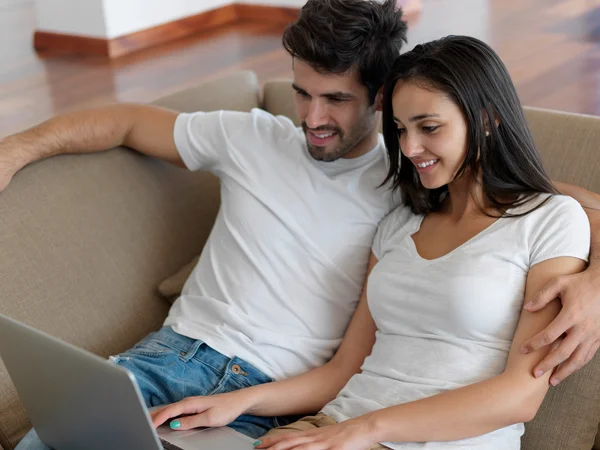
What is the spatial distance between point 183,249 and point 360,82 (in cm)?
65

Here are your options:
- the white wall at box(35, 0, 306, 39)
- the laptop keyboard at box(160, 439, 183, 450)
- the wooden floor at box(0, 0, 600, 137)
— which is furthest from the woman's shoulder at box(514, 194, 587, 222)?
the white wall at box(35, 0, 306, 39)

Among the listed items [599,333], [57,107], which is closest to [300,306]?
[599,333]

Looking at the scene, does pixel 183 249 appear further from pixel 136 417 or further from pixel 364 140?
pixel 136 417

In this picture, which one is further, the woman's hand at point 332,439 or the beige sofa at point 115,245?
the beige sofa at point 115,245

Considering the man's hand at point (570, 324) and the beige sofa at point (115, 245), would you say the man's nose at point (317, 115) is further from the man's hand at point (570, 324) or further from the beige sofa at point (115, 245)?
the man's hand at point (570, 324)

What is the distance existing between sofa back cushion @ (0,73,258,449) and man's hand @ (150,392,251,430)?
35 cm

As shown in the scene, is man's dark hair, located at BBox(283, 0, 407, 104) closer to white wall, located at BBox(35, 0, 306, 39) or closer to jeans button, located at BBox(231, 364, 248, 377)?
jeans button, located at BBox(231, 364, 248, 377)

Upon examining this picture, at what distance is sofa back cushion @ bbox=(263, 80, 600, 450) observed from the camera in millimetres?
1654

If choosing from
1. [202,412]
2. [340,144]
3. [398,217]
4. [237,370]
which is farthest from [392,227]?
[202,412]

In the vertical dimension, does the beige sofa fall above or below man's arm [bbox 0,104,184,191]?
below

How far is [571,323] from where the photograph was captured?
1.43 metres

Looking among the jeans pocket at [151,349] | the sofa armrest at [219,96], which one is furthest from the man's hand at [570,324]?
the sofa armrest at [219,96]

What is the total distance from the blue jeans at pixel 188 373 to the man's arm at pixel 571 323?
0.58 metres

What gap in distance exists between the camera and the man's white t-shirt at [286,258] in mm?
1835
